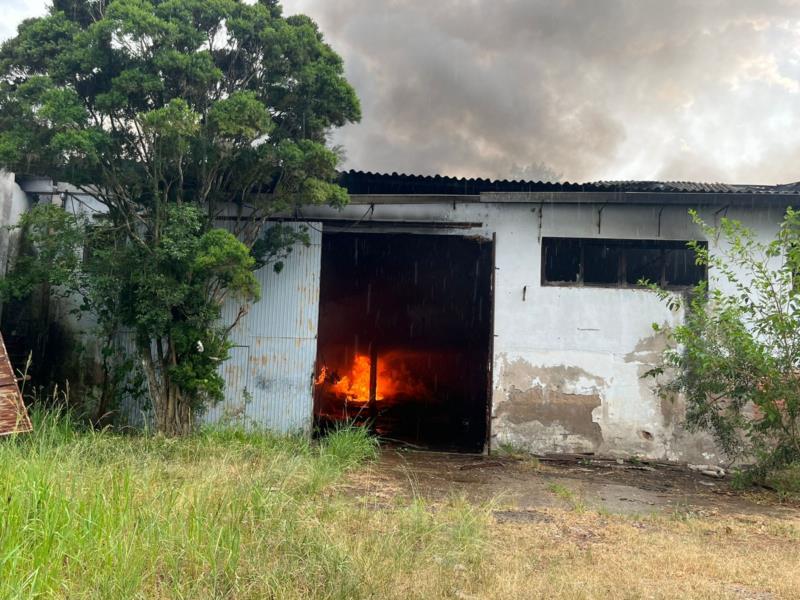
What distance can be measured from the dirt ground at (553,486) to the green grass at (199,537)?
1.52 m

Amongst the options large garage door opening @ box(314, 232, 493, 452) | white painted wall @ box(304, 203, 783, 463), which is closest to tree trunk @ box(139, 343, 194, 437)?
white painted wall @ box(304, 203, 783, 463)

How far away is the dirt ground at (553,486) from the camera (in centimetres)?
700

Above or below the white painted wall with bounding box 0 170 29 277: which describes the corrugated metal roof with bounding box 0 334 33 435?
below

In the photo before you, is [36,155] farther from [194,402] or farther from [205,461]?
[205,461]

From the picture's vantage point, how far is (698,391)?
885 cm

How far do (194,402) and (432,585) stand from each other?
5902 mm

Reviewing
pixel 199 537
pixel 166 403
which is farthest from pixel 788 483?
pixel 166 403

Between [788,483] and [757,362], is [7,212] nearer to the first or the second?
[757,362]

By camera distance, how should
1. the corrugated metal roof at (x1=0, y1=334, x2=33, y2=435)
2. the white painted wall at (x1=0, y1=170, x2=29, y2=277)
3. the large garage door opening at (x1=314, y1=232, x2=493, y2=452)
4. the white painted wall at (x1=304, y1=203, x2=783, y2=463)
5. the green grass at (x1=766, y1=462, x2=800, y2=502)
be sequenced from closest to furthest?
the corrugated metal roof at (x1=0, y1=334, x2=33, y2=435) < the green grass at (x1=766, y1=462, x2=800, y2=502) < the white painted wall at (x1=0, y1=170, x2=29, y2=277) < the white painted wall at (x1=304, y1=203, x2=783, y2=463) < the large garage door opening at (x1=314, y1=232, x2=493, y2=452)

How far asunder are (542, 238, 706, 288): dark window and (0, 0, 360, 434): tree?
13.2 feet

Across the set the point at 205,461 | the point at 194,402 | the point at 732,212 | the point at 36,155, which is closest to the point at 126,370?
the point at 194,402

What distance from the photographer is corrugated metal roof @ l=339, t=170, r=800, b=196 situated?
10203 mm

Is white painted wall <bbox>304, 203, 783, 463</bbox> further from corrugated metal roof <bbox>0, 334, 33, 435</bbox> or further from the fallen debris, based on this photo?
corrugated metal roof <bbox>0, 334, 33, 435</bbox>

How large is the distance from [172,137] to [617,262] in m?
7.44
